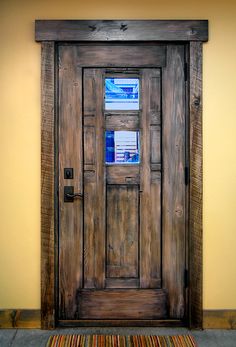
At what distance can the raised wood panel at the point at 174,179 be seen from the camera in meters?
3.19

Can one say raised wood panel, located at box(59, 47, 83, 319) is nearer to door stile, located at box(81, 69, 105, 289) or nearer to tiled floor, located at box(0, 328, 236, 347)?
door stile, located at box(81, 69, 105, 289)

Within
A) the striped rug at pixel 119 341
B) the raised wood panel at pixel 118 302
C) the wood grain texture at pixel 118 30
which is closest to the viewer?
the striped rug at pixel 119 341

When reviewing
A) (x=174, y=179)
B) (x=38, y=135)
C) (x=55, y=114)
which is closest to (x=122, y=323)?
(x=174, y=179)

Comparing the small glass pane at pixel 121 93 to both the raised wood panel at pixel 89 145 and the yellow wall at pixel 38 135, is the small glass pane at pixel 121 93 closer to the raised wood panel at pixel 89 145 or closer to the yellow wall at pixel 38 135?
the raised wood panel at pixel 89 145

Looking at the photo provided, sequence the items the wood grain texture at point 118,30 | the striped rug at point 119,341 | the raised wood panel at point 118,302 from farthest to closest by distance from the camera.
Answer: the raised wood panel at point 118,302 < the wood grain texture at point 118,30 < the striped rug at point 119,341

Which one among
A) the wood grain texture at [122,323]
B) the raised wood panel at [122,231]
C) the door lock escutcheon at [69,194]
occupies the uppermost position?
the door lock escutcheon at [69,194]

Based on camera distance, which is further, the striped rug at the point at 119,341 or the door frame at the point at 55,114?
the door frame at the point at 55,114

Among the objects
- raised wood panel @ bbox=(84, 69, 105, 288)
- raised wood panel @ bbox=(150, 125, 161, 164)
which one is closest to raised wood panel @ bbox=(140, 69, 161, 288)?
raised wood panel @ bbox=(150, 125, 161, 164)

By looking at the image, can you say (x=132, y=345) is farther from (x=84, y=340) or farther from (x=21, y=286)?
(x=21, y=286)

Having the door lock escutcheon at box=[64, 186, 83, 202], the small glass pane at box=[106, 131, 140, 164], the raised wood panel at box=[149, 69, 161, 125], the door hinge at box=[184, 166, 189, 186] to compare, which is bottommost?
the door lock escutcheon at box=[64, 186, 83, 202]

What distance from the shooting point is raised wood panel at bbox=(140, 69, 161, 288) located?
10.5ft

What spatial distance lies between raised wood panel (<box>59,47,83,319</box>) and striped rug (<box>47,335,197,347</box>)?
0.79 ft

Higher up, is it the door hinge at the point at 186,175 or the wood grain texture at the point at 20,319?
the door hinge at the point at 186,175

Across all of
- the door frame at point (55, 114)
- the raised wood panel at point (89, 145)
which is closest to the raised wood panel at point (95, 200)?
the raised wood panel at point (89, 145)
